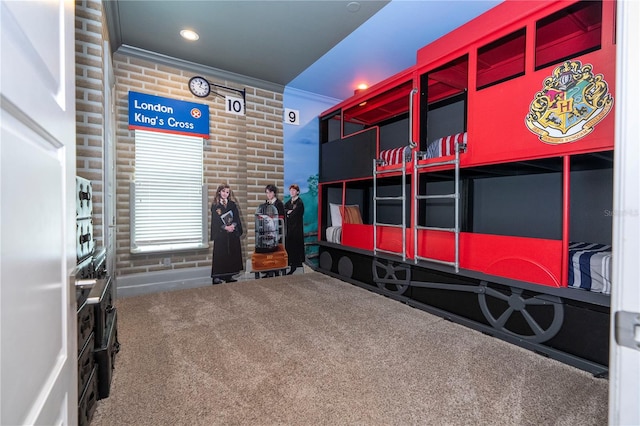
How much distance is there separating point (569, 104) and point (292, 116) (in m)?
→ 3.63

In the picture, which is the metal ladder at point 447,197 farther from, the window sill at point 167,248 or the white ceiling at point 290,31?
the window sill at point 167,248

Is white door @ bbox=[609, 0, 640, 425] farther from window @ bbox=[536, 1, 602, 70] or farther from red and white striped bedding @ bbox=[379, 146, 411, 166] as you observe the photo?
red and white striped bedding @ bbox=[379, 146, 411, 166]

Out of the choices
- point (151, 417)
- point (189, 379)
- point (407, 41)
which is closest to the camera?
point (151, 417)

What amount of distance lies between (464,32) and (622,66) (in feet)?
8.80

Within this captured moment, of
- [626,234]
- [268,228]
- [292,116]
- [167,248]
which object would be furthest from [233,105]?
[626,234]

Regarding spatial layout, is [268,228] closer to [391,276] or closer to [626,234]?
[391,276]

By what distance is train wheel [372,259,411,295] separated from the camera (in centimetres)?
320

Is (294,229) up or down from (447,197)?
down

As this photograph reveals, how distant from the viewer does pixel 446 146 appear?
2949 millimetres

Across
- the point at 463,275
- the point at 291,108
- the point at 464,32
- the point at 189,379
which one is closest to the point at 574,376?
the point at 463,275

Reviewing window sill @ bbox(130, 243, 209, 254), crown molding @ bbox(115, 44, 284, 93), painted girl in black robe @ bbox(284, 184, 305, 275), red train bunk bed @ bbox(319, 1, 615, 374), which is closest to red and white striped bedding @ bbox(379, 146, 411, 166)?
red train bunk bed @ bbox(319, 1, 615, 374)

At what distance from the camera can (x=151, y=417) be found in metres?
1.47

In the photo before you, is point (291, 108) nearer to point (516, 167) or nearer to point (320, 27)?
point (320, 27)

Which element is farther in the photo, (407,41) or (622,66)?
(407,41)
